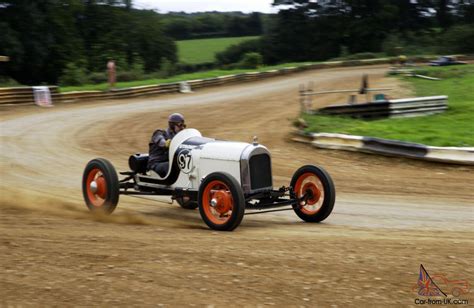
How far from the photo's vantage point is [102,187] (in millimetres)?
9438

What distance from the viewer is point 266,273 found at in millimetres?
5957

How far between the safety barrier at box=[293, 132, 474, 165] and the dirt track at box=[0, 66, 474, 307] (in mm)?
173

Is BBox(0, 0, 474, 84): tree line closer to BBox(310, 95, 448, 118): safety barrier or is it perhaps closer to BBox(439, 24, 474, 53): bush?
BBox(439, 24, 474, 53): bush

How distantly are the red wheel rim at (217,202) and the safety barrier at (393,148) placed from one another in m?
6.31

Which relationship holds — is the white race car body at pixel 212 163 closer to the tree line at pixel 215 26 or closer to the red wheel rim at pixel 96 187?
the red wheel rim at pixel 96 187

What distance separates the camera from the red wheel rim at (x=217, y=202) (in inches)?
319

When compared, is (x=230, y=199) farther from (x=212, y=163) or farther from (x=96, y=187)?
(x=96, y=187)

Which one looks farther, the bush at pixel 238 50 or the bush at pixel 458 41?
the bush at pixel 238 50

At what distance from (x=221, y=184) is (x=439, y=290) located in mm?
3257

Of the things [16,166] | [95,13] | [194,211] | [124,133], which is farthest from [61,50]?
[194,211]

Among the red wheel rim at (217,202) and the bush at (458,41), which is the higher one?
the bush at (458,41)

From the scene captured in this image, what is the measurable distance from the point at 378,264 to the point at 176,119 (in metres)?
4.17

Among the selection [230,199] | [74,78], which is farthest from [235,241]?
[74,78]

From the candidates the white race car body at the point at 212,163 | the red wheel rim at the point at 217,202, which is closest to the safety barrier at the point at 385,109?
the white race car body at the point at 212,163
